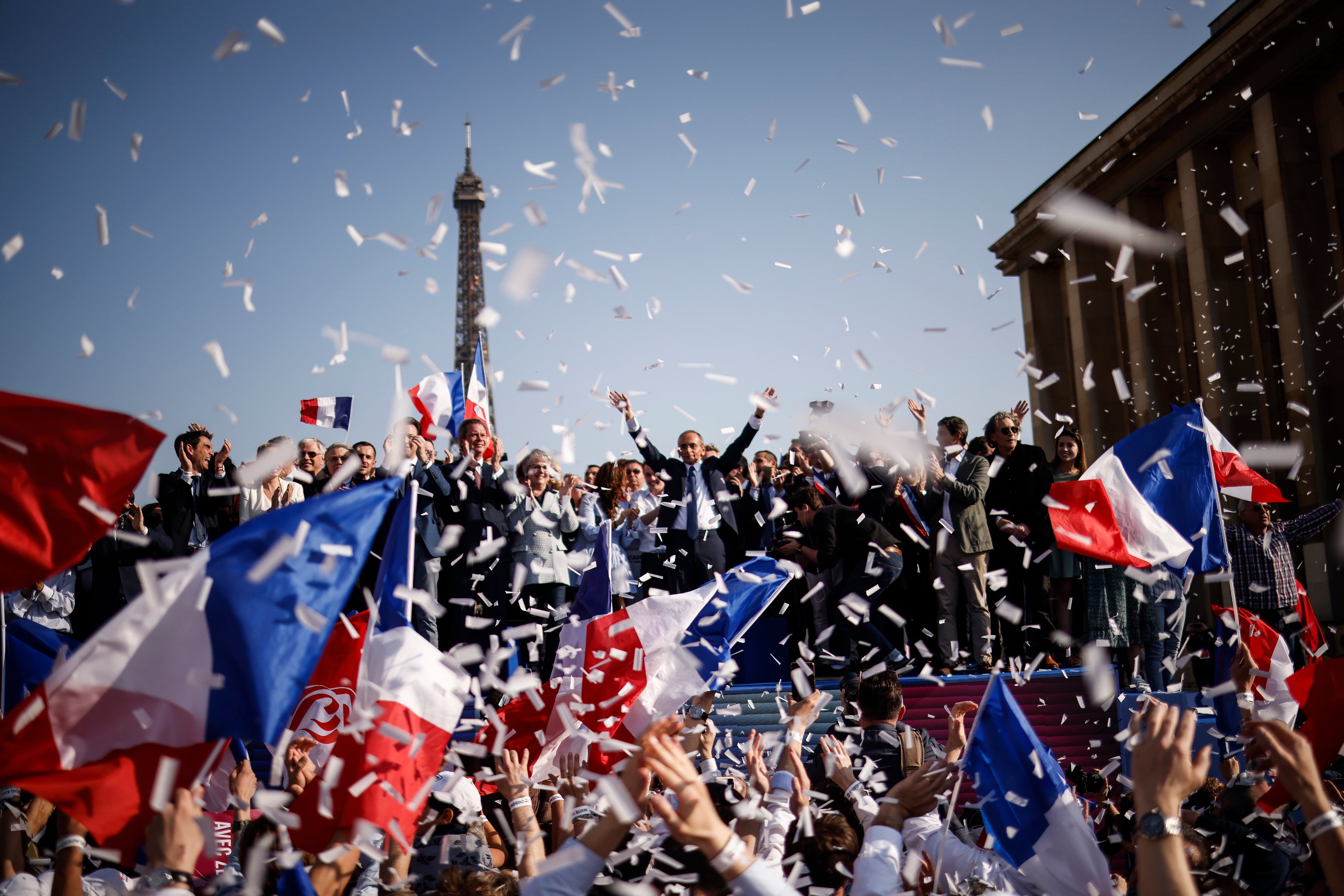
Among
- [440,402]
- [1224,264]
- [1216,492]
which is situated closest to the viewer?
[1216,492]

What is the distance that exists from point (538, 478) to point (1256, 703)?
6625mm

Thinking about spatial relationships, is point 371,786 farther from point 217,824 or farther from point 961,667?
point 961,667

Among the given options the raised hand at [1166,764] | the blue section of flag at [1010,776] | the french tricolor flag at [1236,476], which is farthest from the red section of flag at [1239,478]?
the raised hand at [1166,764]

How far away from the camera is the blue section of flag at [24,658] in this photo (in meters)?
4.99

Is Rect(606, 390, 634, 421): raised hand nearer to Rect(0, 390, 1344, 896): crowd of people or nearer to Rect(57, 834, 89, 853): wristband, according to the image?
Rect(0, 390, 1344, 896): crowd of people

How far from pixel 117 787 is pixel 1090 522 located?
645 centimetres

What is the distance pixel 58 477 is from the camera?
4.48m

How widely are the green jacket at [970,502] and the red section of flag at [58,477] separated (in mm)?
→ 7282

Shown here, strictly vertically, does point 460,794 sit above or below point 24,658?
below

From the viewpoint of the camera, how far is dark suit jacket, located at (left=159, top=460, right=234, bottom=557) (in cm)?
947

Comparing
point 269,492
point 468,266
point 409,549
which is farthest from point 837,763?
point 468,266

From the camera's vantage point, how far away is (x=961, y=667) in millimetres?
10086

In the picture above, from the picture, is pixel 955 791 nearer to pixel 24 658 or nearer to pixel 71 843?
pixel 71 843

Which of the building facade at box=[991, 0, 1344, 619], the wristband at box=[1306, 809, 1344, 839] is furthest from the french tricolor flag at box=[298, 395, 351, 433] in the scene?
the building facade at box=[991, 0, 1344, 619]
